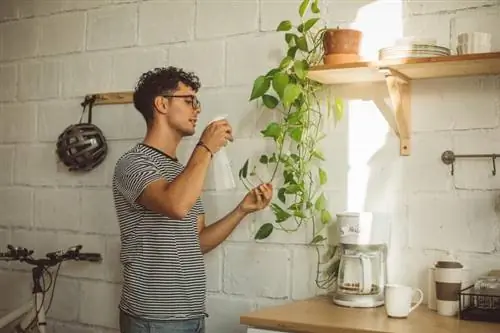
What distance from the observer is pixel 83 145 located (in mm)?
2936

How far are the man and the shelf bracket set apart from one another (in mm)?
502

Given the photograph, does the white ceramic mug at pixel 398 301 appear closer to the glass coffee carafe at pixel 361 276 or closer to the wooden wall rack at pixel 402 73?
the glass coffee carafe at pixel 361 276

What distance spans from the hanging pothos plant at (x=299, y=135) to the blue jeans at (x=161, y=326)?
1.30 ft

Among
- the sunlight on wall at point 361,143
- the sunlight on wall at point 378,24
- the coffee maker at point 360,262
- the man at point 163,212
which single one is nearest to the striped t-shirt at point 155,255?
the man at point 163,212

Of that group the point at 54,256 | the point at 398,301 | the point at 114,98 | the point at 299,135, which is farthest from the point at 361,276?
the point at 114,98

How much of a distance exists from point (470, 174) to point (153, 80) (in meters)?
1.03

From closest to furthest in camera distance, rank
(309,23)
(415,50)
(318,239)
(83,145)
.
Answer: (415,50)
(309,23)
(318,239)
(83,145)

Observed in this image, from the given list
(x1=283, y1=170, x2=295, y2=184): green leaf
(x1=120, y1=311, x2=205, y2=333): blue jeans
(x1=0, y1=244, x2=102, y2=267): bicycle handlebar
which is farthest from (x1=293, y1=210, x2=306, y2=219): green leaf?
(x1=0, y1=244, x2=102, y2=267): bicycle handlebar

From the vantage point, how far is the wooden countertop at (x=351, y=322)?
74.4 inches

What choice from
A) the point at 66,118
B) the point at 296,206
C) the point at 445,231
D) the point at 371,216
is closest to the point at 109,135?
the point at 66,118

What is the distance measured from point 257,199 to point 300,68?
46 cm

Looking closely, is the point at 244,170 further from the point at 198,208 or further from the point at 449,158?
the point at 449,158

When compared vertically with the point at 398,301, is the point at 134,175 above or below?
above

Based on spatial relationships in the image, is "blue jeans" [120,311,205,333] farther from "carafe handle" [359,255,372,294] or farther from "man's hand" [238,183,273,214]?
"carafe handle" [359,255,372,294]
